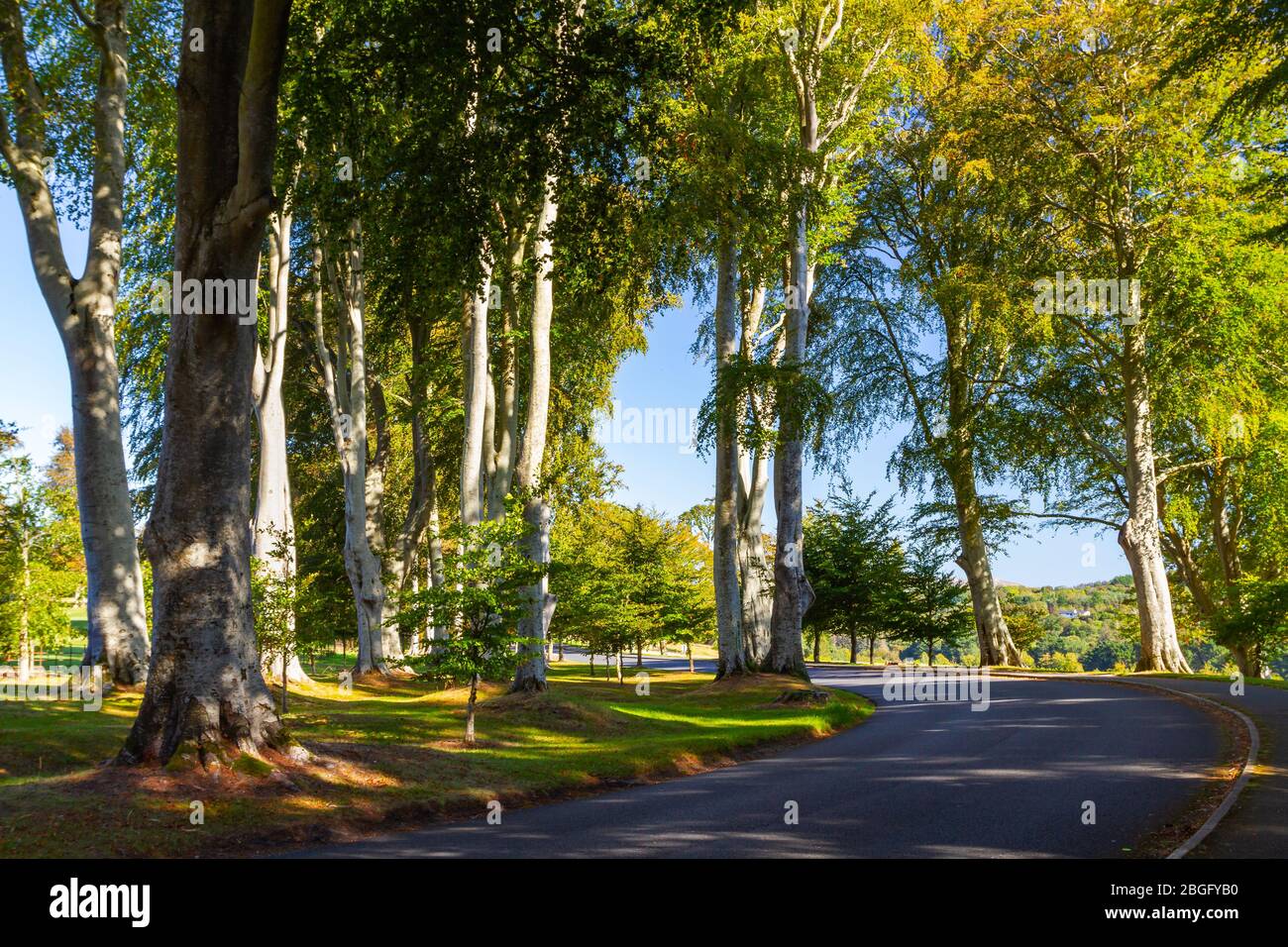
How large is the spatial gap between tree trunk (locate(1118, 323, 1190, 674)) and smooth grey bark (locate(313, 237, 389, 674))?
959 inches

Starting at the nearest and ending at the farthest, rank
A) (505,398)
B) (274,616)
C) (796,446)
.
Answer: (274,616), (796,446), (505,398)

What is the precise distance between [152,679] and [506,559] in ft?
19.3

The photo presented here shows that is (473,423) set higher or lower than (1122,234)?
lower

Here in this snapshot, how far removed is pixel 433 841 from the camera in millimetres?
8047

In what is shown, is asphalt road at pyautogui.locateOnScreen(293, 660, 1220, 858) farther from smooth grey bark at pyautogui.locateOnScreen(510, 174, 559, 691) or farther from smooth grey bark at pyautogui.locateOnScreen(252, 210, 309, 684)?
smooth grey bark at pyautogui.locateOnScreen(252, 210, 309, 684)

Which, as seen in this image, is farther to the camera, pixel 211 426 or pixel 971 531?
pixel 971 531

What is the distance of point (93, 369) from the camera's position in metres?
15.1

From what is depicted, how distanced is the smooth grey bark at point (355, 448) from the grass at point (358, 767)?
5796mm

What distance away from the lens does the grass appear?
7.86 meters

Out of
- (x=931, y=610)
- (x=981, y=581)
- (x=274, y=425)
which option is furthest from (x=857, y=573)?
(x=274, y=425)

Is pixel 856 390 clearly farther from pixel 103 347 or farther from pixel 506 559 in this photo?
pixel 103 347

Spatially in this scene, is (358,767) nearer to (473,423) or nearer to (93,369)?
(93,369)

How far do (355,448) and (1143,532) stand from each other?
83.3ft

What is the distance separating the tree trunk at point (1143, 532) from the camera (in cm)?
A: 2884
